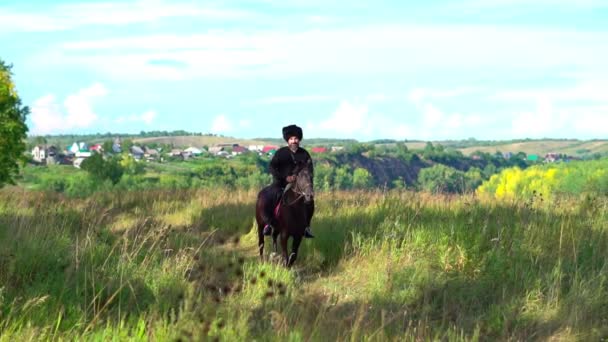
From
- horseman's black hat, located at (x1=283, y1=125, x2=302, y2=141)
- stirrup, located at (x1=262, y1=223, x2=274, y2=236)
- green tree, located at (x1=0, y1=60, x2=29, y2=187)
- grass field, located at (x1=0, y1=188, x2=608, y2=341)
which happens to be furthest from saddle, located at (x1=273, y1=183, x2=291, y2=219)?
green tree, located at (x1=0, y1=60, x2=29, y2=187)

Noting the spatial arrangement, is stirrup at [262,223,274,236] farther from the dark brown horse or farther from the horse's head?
the horse's head

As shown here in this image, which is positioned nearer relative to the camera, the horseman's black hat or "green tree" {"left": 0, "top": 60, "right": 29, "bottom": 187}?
the horseman's black hat

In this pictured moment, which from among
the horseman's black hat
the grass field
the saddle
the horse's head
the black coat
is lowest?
the grass field

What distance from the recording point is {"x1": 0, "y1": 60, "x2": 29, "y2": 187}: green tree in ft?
124

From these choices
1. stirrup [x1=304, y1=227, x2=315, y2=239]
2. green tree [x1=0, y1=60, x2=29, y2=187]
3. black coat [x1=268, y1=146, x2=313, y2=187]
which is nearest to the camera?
black coat [x1=268, y1=146, x2=313, y2=187]

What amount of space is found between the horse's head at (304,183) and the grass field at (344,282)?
0.86m

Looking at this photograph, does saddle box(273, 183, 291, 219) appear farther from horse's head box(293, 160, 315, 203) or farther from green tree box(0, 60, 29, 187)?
green tree box(0, 60, 29, 187)

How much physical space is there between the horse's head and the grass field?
865mm

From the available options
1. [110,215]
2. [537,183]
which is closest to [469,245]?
[110,215]

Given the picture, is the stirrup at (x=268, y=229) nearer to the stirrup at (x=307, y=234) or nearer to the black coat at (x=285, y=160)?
the stirrup at (x=307, y=234)

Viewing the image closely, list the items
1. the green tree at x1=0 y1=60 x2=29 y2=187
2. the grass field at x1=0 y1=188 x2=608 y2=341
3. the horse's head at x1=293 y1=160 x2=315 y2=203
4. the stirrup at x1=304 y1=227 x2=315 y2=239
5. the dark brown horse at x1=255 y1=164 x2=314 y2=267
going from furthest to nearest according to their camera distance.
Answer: the green tree at x1=0 y1=60 x2=29 y2=187, the stirrup at x1=304 y1=227 x2=315 y2=239, the dark brown horse at x1=255 y1=164 x2=314 y2=267, the horse's head at x1=293 y1=160 x2=315 y2=203, the grass field at x1=0 y1=188 x2=608 y2=341

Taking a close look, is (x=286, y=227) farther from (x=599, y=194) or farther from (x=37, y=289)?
(x=599, y=194)

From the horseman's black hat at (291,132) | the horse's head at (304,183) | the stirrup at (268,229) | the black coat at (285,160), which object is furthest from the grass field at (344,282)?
the horseman's black hat at (291,132)

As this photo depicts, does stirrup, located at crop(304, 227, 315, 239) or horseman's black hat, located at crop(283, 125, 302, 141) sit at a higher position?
horseman's black hat, located at crop(283, 125, 302, 141)
